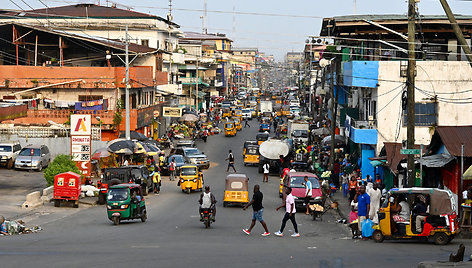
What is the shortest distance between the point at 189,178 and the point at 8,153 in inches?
612

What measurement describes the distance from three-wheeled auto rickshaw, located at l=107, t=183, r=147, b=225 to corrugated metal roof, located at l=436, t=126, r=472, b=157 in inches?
453

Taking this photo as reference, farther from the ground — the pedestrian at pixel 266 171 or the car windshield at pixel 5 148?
the car windshield at pixel 5 148

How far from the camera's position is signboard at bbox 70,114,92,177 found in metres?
38.5

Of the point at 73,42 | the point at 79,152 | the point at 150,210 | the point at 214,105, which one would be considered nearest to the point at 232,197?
the point at 150,210

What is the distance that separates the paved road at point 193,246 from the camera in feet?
55.7

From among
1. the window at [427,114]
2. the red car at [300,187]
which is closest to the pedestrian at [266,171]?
the window at [427,114]

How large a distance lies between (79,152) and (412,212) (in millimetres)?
22503

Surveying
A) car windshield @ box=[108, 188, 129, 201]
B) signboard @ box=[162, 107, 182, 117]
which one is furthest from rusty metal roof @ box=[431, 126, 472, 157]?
signboard @ box=[162, 107, 182, 117]

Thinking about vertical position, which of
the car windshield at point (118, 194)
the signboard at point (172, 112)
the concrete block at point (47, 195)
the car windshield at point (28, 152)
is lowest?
the concrete block at point (47, 195)

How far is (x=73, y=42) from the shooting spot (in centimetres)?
6203

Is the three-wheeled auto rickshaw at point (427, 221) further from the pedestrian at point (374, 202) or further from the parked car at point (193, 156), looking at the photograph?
the parked car at point (193, 156)

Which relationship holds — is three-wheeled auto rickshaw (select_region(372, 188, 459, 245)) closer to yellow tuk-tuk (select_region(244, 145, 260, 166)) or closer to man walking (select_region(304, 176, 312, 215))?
man walking (select_region(304, 176, 312, 215))

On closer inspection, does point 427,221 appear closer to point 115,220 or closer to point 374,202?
point 374,202

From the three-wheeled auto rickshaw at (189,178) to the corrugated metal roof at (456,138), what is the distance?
16.8 meters
